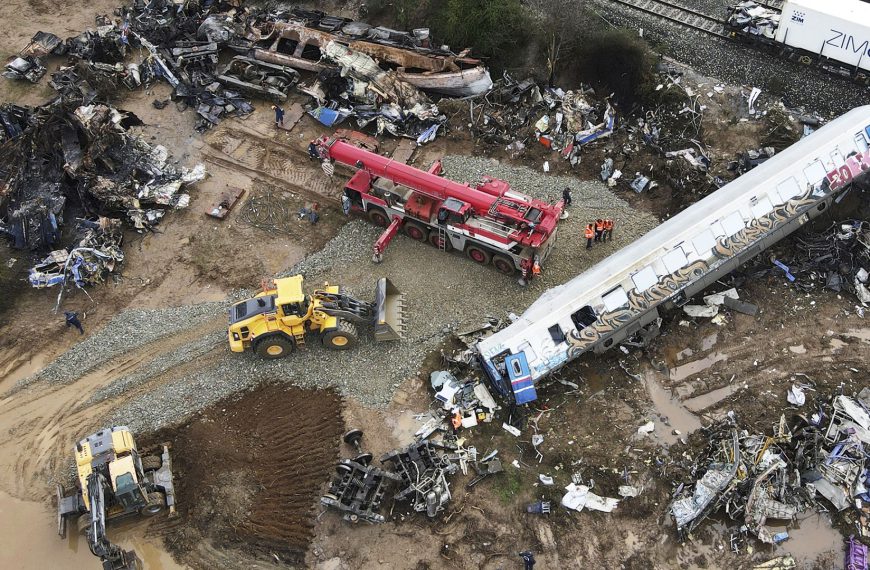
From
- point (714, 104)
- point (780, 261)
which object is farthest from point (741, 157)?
point (780, 261)

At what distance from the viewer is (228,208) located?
20391 millimetres

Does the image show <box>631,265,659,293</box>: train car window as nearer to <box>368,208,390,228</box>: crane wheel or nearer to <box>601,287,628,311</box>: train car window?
<box>601,287,628,311</box>: train car window

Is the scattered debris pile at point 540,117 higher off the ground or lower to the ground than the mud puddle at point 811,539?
higher

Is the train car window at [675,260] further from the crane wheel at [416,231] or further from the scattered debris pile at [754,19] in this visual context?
the scattered debris pile at [754,19]

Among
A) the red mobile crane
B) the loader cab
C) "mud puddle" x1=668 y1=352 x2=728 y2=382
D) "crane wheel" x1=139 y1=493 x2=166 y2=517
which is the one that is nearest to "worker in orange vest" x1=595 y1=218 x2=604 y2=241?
the red mobile crane

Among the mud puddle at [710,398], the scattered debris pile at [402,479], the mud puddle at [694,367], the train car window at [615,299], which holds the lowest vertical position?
the scattered debris pile at [402,479]

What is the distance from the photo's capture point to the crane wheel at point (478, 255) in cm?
1828

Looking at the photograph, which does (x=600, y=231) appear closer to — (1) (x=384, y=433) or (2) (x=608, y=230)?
(2) (x=608, y=230)

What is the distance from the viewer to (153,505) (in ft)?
47.0

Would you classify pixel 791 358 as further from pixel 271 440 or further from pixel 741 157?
pixel 271 440

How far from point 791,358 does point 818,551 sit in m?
4.78

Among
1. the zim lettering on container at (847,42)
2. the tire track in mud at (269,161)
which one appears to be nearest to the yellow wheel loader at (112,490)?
the tire track in mud at (269,161)

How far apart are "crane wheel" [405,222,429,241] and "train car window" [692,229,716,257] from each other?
7.55m

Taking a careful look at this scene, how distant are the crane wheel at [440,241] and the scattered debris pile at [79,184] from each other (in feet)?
27.4
